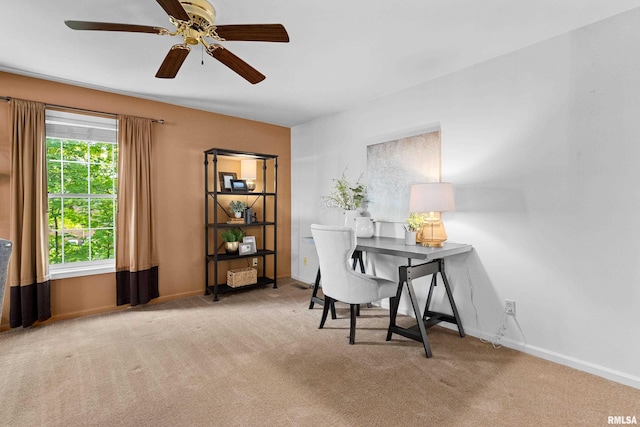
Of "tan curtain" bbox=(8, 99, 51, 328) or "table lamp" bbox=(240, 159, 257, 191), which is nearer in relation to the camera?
"tan curtain" bbox=(8, 99, 51, 328)

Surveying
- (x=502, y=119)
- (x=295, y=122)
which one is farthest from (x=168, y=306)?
(x=502, y=119)

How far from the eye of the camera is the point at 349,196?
13.0 ft

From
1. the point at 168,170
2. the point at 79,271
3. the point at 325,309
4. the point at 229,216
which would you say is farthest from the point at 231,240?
the point at 325,309

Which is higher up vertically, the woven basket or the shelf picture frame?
the shelf picture frame

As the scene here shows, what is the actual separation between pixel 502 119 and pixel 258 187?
3.29 meters

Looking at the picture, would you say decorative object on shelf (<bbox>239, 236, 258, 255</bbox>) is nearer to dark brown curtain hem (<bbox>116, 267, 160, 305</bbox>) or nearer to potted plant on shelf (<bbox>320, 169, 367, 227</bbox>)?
dark brown curtain hem (<bbox>116, 267, 160, 305</bbox>)

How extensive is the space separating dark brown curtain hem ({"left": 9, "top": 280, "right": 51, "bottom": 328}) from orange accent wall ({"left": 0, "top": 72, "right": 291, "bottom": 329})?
0.10 m

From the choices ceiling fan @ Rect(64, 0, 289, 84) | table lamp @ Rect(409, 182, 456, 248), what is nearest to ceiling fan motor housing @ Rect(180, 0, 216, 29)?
ceiling fan @ Rect(64, 0, 289, 84)

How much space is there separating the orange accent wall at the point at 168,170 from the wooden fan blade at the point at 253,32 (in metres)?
2.38

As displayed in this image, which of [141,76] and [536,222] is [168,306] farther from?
[536,222]

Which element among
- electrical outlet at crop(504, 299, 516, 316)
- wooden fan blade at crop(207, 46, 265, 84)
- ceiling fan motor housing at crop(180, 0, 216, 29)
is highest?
ceiling fan motor housing at crop(180, 0, 216, 29)

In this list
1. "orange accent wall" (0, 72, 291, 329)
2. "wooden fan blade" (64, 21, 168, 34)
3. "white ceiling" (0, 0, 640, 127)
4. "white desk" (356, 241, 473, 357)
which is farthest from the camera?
"orange accent wall" (0, 72, 291, 329)

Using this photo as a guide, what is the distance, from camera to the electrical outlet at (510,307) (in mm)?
2662

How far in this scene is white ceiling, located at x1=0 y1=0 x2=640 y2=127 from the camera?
6.79 feet
